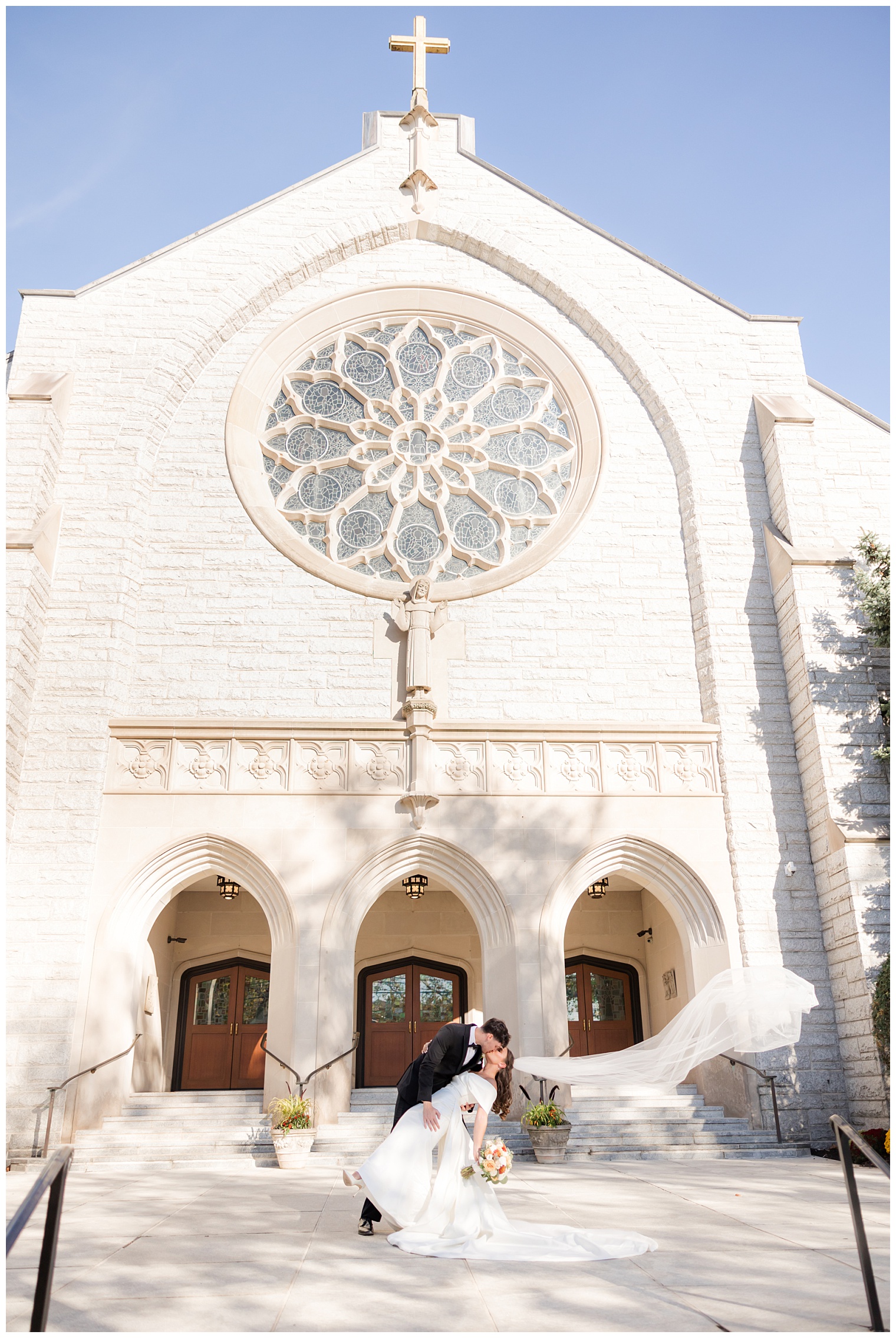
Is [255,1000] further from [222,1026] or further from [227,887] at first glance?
[227,887]

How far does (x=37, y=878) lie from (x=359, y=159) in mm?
11850

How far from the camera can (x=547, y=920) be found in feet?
37.9

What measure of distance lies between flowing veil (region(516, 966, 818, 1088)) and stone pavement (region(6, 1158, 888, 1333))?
81 cm

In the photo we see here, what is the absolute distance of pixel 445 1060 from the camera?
6.04 metres

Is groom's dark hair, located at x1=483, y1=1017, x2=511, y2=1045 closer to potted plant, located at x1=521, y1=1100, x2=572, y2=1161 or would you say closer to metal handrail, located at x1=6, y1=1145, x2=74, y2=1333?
metal handrail, located at x1=6, y1=1145, x2=74, y2=1333

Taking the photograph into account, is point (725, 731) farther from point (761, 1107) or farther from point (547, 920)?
point (761, 1107)

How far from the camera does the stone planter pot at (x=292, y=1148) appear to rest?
9.39 metres

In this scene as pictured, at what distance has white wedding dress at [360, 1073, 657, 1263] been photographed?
5.09 meters

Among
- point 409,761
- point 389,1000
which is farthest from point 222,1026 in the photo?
point 409,761

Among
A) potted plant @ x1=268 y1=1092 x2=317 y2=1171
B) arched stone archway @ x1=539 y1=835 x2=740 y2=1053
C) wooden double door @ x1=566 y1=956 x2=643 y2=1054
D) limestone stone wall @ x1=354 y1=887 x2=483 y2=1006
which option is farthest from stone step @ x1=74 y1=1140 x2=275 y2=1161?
wooden double door @ x1=566 y1=956 x2=643 y2=1054

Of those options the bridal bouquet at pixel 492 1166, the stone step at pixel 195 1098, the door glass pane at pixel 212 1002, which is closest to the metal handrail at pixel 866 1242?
the bridal bouquet at pixel 492 1166

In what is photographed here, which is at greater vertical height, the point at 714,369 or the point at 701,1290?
the point at 714,369

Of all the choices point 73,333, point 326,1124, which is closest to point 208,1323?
point 326,1124

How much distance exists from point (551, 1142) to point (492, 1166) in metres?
4.42
